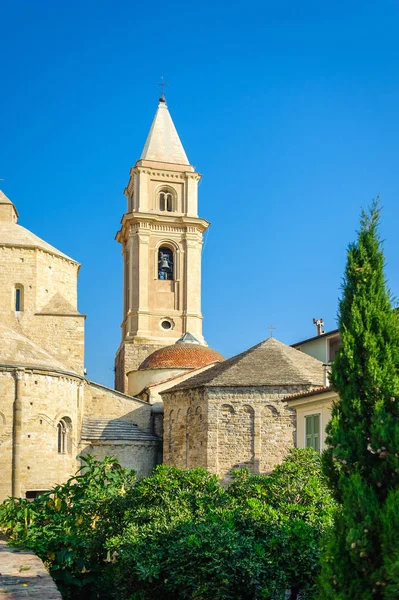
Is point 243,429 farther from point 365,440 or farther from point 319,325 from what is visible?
point 365,440

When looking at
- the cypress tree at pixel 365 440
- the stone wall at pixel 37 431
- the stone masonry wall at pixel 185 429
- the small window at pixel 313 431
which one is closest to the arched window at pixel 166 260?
the stone masonry wall at pixel 185 429

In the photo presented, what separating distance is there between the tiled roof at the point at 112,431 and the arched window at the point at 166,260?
1727cm

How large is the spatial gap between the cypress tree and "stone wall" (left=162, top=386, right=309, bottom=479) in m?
21.1

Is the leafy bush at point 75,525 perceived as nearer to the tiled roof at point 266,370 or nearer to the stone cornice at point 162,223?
the tiled roof at point 266,370

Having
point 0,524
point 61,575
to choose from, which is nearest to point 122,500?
point 61,575

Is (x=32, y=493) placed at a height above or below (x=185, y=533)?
below

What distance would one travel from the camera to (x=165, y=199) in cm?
5297

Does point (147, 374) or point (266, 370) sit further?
point (147, 374)

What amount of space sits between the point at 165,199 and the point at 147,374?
15.9m

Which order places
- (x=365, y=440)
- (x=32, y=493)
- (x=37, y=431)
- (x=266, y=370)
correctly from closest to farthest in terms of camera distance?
1. (x=365, y=440)
2. (x=32, y=493)
3. (x=37, y=431)
4. (x=266, y=370)

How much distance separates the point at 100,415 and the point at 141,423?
209 centimetres

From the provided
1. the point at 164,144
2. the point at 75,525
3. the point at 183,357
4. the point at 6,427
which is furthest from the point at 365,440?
the point at 164,144

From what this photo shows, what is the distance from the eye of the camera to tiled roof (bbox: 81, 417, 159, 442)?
3409cm

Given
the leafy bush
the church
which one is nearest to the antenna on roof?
the church
